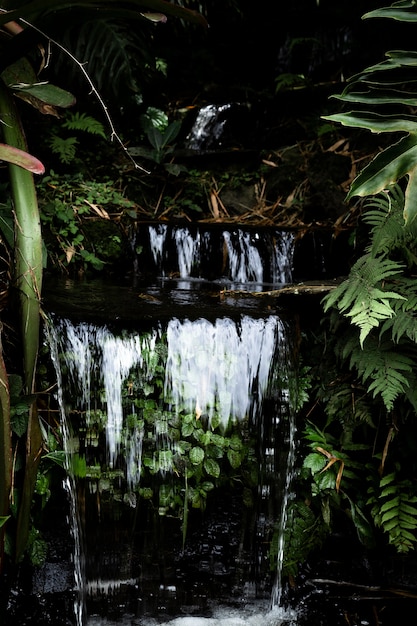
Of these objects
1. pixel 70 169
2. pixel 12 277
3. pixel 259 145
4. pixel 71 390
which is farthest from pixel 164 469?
pixel 259 145

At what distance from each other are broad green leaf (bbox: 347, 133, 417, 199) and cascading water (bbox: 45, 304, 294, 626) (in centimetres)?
93

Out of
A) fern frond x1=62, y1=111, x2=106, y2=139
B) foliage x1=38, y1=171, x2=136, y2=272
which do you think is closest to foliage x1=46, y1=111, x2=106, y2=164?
fern frond x1=62, y1=111, x2=106, y2=139

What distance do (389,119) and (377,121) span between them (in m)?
0.05

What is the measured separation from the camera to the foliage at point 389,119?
2.26 m

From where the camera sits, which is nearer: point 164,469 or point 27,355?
point 27,355

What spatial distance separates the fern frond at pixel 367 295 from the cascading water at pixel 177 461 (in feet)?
1.48

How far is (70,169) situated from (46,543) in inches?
132

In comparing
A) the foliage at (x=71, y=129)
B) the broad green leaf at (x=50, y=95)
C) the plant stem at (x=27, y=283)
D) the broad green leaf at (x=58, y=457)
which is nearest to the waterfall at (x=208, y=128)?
the foliage at (x=71, y=129)

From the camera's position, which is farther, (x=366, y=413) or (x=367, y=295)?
(x=366, y=413)

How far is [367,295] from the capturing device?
2.57 metres

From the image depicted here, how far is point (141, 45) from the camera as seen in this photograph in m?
5.21

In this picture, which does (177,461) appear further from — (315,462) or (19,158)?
(19,158)

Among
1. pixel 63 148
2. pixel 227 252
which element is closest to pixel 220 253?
pixel 227 252

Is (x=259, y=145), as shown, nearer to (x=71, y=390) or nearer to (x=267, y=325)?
(x=267, y=325)
